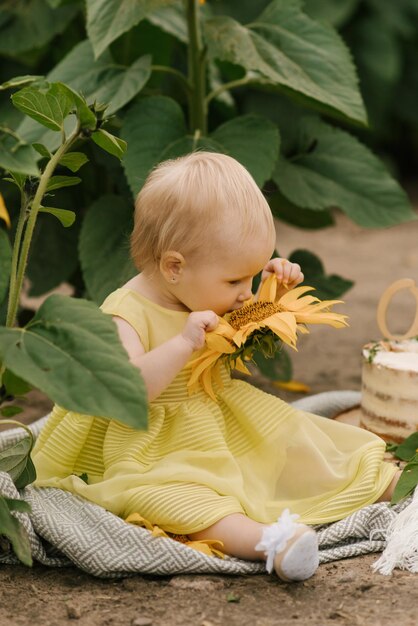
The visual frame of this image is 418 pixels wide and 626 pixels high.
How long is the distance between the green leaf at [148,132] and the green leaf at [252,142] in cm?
12

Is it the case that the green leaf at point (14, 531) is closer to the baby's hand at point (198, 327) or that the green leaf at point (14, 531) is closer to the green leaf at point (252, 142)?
the baby's hand at point (198, 327)

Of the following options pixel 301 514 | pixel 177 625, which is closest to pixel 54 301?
pixel 177 625

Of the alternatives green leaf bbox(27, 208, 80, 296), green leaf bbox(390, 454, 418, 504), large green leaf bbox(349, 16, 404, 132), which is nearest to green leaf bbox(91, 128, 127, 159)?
green leaf bbox(390, 454, 418, 504)

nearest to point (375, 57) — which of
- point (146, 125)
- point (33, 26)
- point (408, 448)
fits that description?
point (33, 26)

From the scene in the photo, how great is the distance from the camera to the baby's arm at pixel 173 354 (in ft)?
7.35

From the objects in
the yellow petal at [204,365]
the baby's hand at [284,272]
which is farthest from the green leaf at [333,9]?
the yellow petal at [204,365]

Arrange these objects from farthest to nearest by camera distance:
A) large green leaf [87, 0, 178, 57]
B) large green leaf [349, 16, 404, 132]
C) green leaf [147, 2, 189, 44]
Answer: large green leaf [349, 16, 404, 132] → green leaf [147, 2, 189, 44] → large green leaf [87, 0, 178, 57]

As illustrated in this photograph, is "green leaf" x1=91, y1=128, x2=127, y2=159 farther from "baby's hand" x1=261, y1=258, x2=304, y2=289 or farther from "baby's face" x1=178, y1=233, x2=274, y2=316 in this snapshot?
"baby's hand" x1=261, y1=258, x2=304, y2=289

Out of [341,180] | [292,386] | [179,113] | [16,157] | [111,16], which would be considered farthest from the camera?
[292,386]

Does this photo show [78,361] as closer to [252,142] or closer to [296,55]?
[252,142]

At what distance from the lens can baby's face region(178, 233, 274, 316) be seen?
7.59 ft

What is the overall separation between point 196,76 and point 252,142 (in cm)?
29

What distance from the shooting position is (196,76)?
3.24m

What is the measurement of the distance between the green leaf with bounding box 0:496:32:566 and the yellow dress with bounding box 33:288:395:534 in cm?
29
